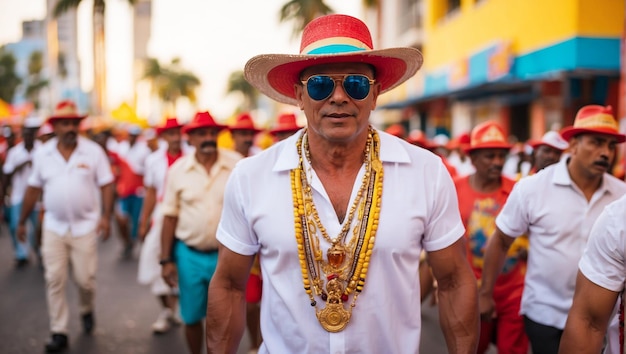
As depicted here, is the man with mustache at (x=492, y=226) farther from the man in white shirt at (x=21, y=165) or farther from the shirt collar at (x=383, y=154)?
the man in white shirt at (x=21, y=165)

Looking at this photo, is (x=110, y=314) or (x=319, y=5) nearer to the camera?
(x=110, y=314)

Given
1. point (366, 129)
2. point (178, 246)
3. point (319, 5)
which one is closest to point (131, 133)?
point (178, 246)

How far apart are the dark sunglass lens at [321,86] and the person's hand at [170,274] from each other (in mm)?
3160

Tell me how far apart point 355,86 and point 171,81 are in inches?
2806

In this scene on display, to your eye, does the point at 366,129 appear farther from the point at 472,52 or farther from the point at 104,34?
the point at 104,34

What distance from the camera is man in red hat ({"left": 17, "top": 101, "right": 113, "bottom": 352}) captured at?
6.45m

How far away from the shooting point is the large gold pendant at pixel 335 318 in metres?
2.58

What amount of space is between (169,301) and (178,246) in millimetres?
1838

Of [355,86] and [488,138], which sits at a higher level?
[355,86]

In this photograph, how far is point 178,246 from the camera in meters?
5.52

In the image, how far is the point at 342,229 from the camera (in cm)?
264

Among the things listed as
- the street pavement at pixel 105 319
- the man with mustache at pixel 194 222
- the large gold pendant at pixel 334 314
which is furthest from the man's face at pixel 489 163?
the large gold pendant at pixel 334 314

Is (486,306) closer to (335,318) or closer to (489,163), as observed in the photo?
(489,163)

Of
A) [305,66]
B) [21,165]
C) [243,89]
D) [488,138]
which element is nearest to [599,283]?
[305,66]
